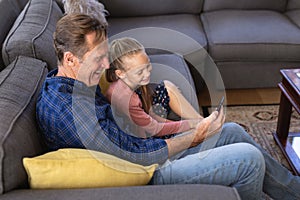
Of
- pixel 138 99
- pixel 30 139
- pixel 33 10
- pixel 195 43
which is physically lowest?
pixel 195 43

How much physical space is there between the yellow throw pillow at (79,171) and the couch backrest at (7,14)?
0.72 metres

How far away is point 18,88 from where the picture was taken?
1.28m

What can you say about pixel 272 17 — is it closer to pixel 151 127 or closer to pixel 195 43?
pixel 195 43

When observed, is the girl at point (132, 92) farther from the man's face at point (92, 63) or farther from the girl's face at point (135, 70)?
the man's face at point (92, 63)

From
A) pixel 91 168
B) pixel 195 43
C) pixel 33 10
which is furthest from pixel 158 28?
pixel 91 168

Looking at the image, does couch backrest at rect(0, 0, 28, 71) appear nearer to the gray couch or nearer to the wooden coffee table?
the gray couch

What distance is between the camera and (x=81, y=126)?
1.16 metres

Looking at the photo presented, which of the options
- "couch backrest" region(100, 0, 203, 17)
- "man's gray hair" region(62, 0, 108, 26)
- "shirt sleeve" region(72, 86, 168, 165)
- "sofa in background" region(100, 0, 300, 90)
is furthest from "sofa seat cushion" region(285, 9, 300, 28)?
"shirt sleeve" region(72, 86, 168, 165)

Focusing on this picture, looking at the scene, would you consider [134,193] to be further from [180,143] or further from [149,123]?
[149,123]

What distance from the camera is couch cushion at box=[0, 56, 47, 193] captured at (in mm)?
997

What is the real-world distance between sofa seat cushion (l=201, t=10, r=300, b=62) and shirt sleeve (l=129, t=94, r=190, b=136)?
1036 millimetres

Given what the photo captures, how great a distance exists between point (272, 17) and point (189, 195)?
207 centimetres

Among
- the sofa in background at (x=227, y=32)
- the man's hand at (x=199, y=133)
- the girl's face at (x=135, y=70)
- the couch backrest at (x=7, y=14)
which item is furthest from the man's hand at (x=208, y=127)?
the sofa in background at (x=227, y=32)

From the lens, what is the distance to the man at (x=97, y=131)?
1.17m
